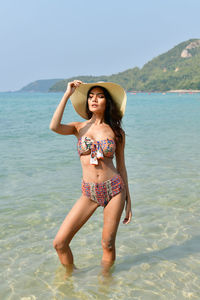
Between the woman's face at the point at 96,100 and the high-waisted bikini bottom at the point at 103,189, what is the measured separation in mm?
796

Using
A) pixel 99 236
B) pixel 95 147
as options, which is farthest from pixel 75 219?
pixel 99 236

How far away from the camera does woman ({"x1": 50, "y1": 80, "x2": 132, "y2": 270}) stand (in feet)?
12.8

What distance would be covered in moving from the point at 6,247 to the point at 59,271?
1.12 metres

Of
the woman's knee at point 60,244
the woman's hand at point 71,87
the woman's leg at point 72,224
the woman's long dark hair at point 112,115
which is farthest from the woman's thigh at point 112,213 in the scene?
the woman's hand at point 71,87

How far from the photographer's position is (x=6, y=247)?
5316 millimetres

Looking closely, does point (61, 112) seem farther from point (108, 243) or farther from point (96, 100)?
point (108, 243)

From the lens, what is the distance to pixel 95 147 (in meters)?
3.89

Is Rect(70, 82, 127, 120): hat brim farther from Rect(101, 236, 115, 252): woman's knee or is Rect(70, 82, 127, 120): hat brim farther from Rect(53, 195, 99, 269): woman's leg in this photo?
Rect(101, 236, 115, 252): woman's knee

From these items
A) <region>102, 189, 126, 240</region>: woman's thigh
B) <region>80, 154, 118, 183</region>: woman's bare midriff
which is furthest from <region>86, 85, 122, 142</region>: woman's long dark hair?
<region>102, 189, 126, 240</region>: woman's thigh

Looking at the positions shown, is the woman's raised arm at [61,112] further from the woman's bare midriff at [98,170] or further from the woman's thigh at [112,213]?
the woman's thigh at [112,213]

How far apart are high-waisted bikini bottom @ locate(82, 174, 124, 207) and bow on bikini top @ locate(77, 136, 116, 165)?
26 cm

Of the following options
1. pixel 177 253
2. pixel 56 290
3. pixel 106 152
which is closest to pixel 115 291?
pixel 56 290

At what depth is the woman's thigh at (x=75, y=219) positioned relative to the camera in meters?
3.95

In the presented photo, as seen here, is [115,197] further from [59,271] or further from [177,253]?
[177,253]
